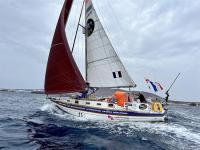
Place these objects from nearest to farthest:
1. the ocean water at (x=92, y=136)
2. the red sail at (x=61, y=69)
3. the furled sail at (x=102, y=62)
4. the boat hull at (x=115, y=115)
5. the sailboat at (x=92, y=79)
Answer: the ocean water at (x=92, y=136) < the boat hull at (x=115, y=115) < the sailboat at (x=92, y=79) < the red sail at (x=61, y=69) < the furled sail at (x=102, y=62)

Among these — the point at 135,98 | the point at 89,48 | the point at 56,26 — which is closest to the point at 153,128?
the point at 135,98

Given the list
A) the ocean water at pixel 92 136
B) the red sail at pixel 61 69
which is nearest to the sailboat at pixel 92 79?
the red sail at pixel 61 69

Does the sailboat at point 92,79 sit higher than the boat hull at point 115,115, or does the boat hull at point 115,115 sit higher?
the sailboat at point 92,79

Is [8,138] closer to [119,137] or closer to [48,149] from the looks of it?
[48,149]

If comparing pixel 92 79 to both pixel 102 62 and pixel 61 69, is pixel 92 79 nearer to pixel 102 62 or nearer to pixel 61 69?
pixel 102 62

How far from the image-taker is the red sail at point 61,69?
28406 millimetres

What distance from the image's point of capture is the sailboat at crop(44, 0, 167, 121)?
2736cm

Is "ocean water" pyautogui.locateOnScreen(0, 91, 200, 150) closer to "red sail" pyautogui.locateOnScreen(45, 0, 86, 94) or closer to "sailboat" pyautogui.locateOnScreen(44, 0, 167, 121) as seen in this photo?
"sailboat" pyautogui.locateOnScreen(44, 0, 167, 121)

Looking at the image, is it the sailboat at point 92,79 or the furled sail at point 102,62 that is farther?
the furled sail at point 102,62

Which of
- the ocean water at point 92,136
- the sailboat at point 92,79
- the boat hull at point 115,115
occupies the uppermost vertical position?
the sailboat at point 92,79

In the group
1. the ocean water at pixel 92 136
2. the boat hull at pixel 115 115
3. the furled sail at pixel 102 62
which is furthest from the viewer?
the furled sail at pixel 102 62

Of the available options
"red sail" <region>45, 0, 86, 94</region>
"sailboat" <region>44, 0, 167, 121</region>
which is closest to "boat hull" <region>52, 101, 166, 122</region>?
"sailboat" <region>44, 0, 167, 121</region>

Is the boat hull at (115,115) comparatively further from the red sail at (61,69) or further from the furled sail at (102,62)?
the furled sail at (102,62)

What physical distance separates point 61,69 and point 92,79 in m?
3.97
